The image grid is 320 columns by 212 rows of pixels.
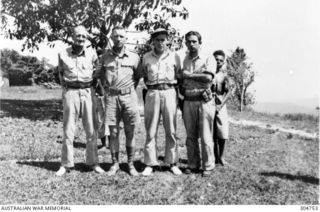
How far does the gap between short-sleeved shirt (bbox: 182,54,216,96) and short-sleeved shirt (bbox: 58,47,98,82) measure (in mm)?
1331

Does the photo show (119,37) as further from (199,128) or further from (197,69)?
(199,128)

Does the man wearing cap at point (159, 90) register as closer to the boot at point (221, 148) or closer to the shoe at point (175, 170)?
the shoe at point (175, 170)

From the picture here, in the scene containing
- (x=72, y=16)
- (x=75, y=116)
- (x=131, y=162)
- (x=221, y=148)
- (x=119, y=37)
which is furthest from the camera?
(x=72, y=16)

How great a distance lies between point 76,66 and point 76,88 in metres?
0.30

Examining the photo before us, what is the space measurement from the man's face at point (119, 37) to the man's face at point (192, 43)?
2.86ft

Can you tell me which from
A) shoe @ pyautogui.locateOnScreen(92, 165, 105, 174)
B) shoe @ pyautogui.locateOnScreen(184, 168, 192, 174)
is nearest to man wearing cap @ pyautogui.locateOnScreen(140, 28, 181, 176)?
shoe @ pyautogui.locateOnScreen(184, 168, 192, 174)

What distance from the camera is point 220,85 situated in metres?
6.44

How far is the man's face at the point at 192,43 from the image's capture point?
216 inches

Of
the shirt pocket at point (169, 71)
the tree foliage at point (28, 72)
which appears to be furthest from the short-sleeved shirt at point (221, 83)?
the tree foliage at point (28, 72)

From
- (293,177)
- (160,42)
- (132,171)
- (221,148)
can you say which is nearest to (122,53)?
(160,42)

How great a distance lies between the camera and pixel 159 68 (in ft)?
18.0

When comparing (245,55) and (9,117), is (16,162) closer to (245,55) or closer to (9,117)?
(9,117)

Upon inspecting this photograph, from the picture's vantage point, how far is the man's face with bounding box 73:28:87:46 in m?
5.41

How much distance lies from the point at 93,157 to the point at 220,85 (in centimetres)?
229
